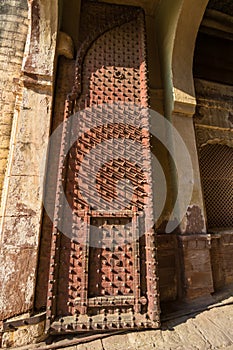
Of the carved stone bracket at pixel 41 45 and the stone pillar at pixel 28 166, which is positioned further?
the carved stone bracket at pixel 41 45

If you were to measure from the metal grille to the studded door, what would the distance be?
1.44m

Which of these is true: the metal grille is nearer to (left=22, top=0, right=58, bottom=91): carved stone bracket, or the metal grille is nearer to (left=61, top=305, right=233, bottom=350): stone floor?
(left=61, top=305, right=233, bottom=350): stone floor

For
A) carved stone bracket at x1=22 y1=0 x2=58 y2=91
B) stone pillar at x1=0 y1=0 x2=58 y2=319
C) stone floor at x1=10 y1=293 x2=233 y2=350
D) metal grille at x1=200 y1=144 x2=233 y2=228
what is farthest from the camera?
metal grille at x1=200 y1=144 x2=233 y2=228

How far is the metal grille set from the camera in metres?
3.27

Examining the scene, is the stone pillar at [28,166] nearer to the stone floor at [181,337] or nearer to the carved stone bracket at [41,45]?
the carved stone bracket at [41,45]

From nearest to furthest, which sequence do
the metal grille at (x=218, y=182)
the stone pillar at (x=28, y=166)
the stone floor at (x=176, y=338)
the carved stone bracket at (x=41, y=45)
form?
the stone floor at (x=176, y=338)
the stone pillar at (x=28, y=166)
the carved stone bracket at (x=41, y=45)
the metal grille at (x=218, y=182)

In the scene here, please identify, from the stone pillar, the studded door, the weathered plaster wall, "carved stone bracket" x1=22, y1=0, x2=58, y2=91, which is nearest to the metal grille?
the studded door

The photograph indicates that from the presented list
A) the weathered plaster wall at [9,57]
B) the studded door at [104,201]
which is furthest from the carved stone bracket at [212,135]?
the weathered plaster wall at [9,57]

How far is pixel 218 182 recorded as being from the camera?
341 cm

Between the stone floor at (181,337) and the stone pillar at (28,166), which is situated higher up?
the stone pillar at (28,166)

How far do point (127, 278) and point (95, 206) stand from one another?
0.85m

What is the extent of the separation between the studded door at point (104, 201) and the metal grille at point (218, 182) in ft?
4.73

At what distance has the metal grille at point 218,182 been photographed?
327 cm

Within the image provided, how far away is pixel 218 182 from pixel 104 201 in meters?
2.22
